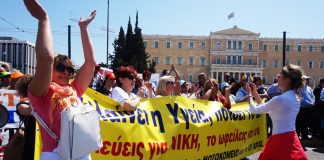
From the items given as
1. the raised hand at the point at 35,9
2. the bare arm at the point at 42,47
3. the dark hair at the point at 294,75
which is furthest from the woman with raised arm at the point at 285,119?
the raised hand at the point at 35,9

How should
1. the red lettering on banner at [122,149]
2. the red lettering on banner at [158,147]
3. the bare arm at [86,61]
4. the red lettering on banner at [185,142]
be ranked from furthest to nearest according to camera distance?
1. the red lettering on banner at [185,142]
2. the red lettering on banner at [158,147]
3. the red lettering on banner at [122,149]
4. the bare arm at [86,61]

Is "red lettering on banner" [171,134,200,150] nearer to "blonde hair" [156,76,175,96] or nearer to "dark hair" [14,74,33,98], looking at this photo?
"blonde hair" [156,76,175,96]

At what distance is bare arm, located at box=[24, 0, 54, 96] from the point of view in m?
2.41

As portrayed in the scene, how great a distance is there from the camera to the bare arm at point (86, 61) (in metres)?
3.04

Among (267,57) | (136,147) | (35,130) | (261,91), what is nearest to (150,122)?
(136,147)

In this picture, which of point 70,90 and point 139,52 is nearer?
point 70,90

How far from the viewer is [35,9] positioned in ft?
7.98

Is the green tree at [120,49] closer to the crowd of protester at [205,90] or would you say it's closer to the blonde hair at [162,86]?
the crowd of protester at [205,90]

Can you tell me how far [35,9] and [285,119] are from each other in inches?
131

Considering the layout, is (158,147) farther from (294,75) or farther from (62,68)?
(62,68)

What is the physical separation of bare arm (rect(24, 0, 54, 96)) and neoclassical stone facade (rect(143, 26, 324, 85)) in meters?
107

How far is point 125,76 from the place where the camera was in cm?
501

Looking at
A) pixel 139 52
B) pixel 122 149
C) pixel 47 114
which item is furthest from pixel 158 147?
pixel 139 52

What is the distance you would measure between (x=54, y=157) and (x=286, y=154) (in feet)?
9.21
